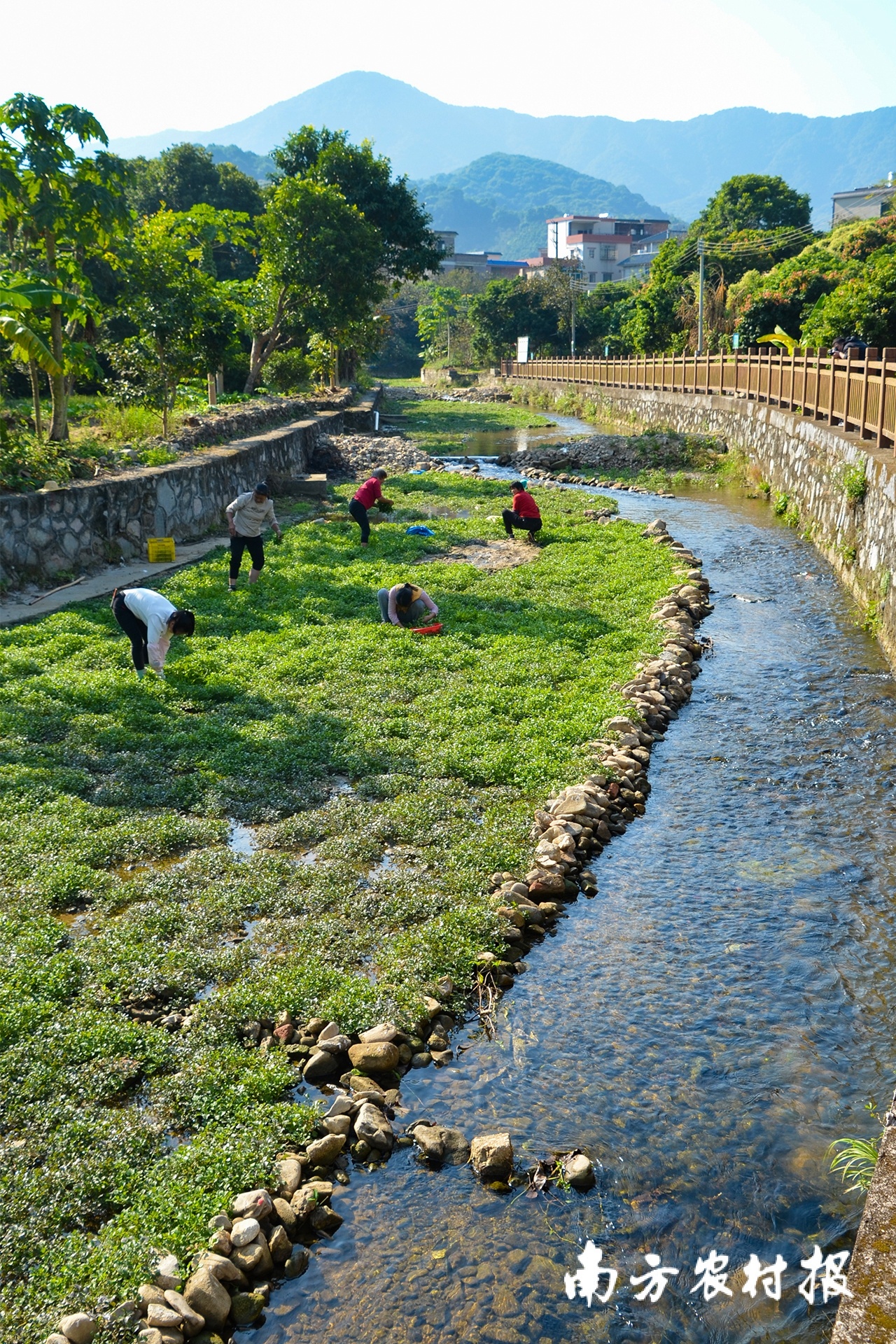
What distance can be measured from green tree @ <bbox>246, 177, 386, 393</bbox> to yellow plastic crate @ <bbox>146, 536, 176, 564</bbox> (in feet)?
58.2

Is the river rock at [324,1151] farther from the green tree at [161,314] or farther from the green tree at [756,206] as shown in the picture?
the green tree at [756,206]

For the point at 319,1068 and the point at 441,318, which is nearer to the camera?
the point at 319,1068

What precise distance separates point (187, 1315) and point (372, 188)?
1643 inches

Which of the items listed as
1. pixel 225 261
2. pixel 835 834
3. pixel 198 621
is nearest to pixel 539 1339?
pixel 835 834

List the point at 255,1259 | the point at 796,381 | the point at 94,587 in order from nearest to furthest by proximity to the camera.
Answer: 1. the point at 255,1259
2. the point at 94,587
3. the point at 796,381

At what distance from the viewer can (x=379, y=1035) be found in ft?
19.2

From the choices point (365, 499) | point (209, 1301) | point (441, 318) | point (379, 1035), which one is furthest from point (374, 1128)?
point (441, 318)

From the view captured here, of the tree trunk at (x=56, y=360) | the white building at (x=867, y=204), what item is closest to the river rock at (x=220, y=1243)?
the tree trunk at (x=56, y=360)

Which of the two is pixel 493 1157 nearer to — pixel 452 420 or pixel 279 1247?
pixel 279 1247

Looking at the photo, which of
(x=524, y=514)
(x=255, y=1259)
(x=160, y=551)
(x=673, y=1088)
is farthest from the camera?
(x=524, y=514)

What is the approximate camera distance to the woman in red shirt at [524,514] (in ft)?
61.6

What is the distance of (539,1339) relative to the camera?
424cm

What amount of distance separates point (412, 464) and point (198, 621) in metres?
18.2

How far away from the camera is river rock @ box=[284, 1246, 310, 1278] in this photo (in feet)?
15.0
